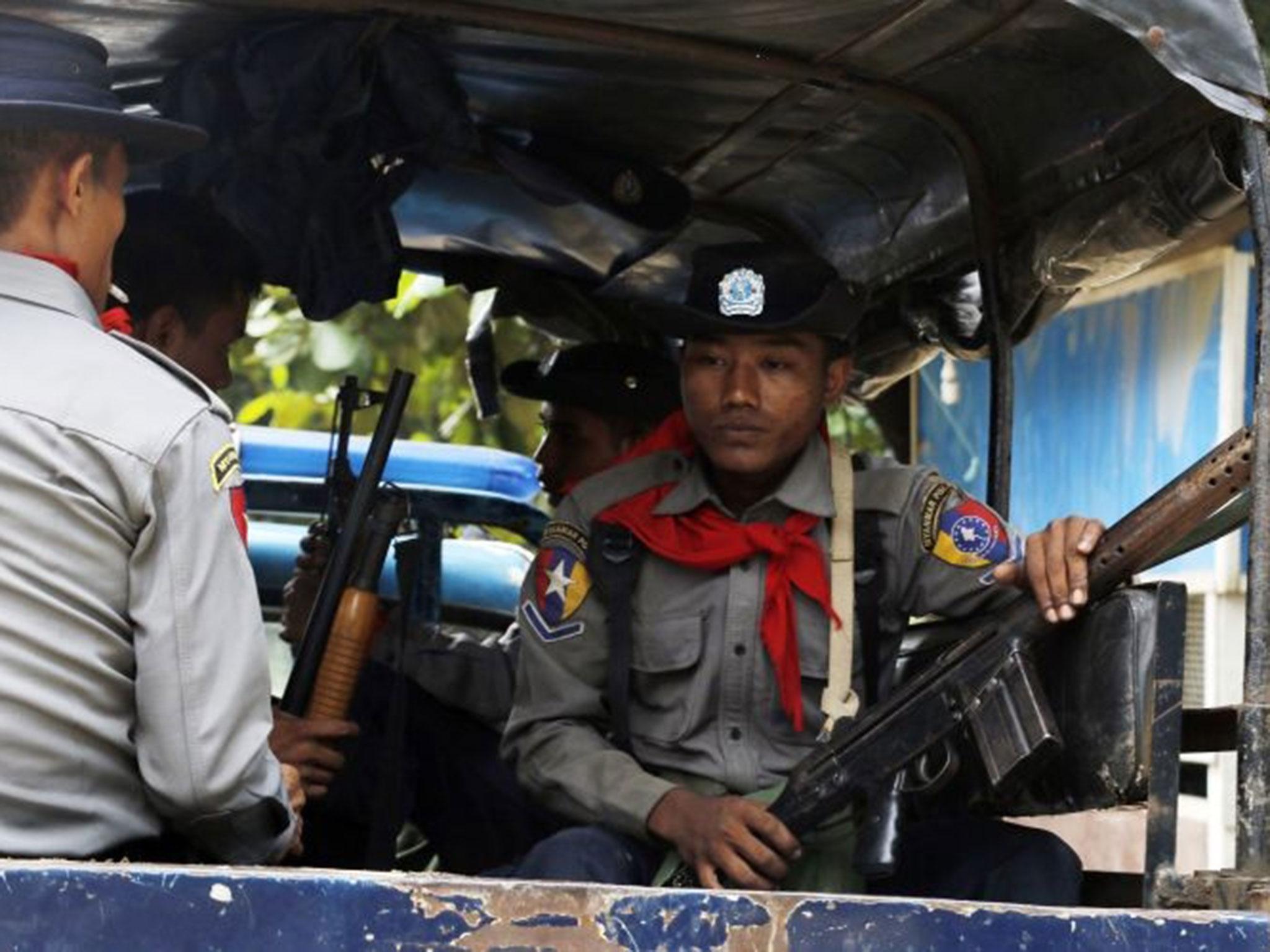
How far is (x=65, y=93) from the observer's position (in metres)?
2.80

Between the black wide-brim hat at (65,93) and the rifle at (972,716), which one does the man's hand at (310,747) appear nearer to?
the rifle at (972,716)

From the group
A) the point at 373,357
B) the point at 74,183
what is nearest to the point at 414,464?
the point at 373,357

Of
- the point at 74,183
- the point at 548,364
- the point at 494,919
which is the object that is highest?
the point at 548,364

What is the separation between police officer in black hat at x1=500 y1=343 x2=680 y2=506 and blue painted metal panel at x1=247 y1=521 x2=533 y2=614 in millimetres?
501

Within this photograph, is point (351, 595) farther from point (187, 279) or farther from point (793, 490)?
point (793, 490)

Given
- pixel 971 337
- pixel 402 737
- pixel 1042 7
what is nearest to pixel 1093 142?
pixel 1042 7

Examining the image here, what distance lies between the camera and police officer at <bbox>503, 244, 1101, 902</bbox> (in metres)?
3.68

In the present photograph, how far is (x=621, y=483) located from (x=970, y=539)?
609 mm

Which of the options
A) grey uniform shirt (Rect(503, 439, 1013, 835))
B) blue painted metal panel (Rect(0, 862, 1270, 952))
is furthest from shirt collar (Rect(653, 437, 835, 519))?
blue painted metal panel (Rect(0, 862, 1270, 952))

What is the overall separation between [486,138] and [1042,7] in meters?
1.28

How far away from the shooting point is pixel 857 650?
3.72m

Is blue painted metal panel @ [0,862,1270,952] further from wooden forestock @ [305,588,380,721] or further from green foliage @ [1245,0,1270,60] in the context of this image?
green foliage @ [1245,0,1270,60]

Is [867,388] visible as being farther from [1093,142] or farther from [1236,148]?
[1236,148]

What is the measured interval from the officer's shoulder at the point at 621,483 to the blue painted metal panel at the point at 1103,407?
143 inches
